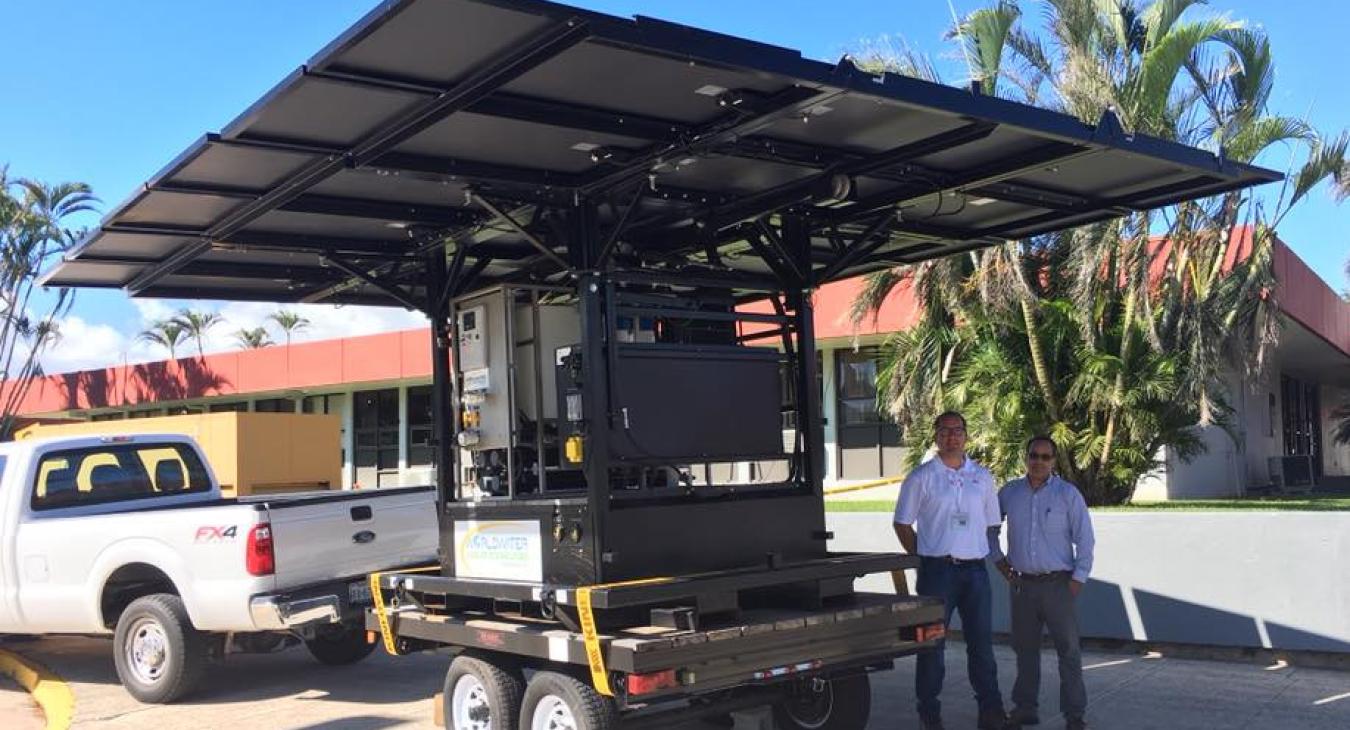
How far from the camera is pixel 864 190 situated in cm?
719

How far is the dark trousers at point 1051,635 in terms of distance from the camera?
676 cm

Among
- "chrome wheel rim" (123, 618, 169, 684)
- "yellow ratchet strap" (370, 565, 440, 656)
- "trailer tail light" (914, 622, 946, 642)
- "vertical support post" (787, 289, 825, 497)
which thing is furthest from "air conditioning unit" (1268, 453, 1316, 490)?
"chrome wheel rim" (123, 618, 169, 684)

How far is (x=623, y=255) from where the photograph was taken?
24.3 ft

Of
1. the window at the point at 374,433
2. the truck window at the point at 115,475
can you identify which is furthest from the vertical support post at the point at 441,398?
the window at the point at 374,433

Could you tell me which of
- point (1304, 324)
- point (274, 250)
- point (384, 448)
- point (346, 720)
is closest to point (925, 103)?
point (274, 250)

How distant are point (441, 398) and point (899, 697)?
3.69 m

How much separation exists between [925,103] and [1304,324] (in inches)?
769

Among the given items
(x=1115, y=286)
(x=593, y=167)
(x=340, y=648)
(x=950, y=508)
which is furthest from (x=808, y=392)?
(x=1115, y=286)

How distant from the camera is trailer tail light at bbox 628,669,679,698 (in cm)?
520

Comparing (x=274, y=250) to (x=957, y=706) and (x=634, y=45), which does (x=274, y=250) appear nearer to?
(x=634, y=45)

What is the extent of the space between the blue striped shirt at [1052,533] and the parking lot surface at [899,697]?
1018mm

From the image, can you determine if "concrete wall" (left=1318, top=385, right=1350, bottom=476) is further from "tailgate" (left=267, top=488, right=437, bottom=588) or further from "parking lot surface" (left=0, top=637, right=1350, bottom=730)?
"tailgate" (left=267, top=488, right=437, bottom=588)

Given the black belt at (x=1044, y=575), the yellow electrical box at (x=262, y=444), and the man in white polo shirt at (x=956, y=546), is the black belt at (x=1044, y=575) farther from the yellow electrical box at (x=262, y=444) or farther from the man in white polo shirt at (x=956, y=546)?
the yellow electrical box at (x=262, y=444)

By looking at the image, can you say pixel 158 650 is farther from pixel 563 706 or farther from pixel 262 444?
pixel 262 444
